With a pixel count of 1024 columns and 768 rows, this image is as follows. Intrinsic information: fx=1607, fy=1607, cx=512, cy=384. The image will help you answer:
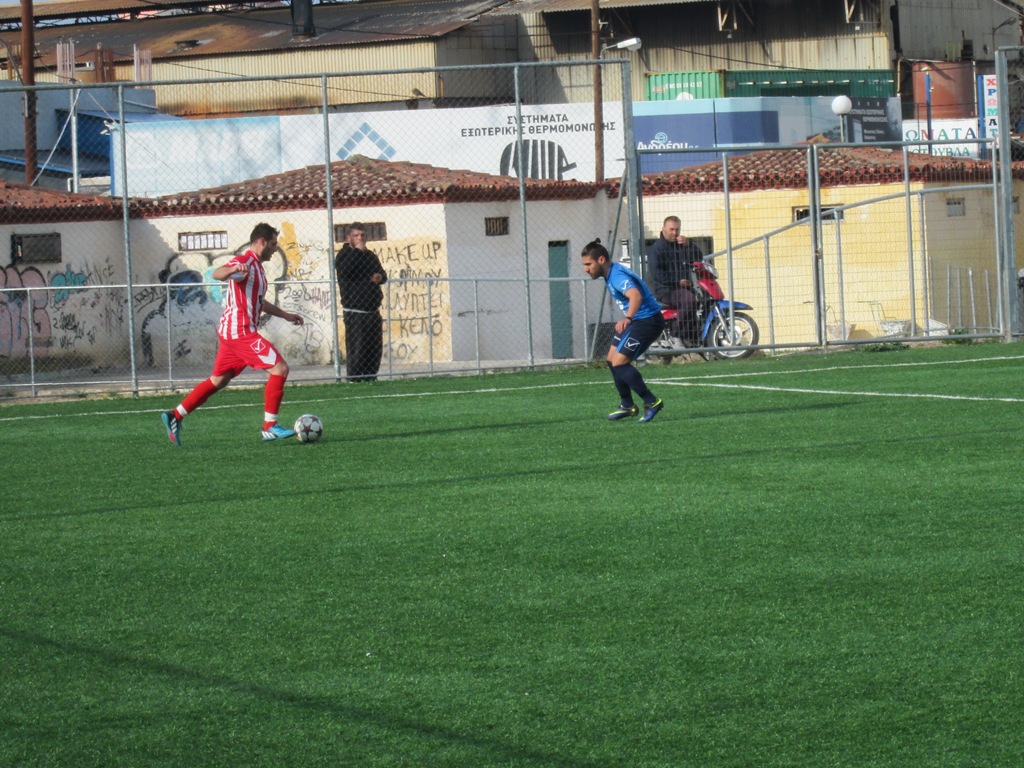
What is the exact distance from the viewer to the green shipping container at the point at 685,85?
4681cm

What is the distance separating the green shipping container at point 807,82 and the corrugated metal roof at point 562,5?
384 cm

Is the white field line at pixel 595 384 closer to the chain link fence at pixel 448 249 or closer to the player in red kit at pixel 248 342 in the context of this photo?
the player in red kit at pixel 248 342

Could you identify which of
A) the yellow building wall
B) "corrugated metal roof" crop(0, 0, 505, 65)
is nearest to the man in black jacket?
the yellow building wall

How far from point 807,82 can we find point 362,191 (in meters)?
22.9

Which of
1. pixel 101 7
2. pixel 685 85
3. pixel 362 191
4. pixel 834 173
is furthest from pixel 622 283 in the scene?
pixel 101 7

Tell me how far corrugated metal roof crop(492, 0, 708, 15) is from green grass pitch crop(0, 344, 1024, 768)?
4009 cm

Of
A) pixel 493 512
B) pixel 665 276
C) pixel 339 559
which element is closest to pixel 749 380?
pixel 665 276

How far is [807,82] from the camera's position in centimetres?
4834

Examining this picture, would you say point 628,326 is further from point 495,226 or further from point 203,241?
point 203,241

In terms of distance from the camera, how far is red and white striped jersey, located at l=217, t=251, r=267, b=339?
1178 centimetres

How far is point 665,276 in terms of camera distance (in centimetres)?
1848

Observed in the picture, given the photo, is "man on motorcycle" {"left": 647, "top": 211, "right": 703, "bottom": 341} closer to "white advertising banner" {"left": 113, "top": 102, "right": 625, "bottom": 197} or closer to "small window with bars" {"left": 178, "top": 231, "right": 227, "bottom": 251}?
"small window with bars" {"left": 178, "top": 231, "right": 227, "bottom": 251}

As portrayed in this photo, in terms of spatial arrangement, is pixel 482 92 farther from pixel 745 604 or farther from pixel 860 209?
pixel 745 604

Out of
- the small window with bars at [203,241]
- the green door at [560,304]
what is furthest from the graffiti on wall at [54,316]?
the green door at [560,304]
